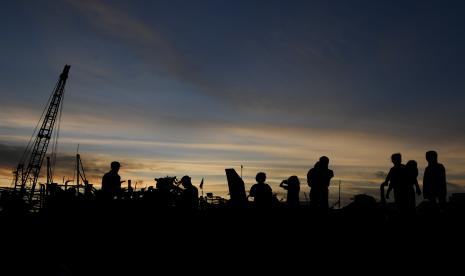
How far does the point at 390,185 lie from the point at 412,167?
85cm

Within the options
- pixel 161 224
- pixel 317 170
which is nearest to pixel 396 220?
pixel 317 170

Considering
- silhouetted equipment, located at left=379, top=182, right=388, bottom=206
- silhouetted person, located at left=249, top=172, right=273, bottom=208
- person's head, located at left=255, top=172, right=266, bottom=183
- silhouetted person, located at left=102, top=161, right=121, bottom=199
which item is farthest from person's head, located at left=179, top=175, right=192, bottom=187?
silhouetted equipment, located at left=379, top=182, right=388, bottom=206

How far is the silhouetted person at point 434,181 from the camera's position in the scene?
11047 millimetres

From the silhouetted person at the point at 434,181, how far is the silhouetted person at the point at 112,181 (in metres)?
9.59

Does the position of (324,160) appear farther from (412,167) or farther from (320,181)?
(412,167)

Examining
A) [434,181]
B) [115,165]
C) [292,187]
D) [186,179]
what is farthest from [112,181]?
[434,181]

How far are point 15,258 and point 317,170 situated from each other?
9519 mm

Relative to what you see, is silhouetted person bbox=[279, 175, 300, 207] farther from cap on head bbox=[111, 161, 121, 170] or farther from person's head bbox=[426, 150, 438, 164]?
cap on head bbox=[111, 161, 121, 170]

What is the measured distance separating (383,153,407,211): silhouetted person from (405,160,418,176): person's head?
0.15 metres

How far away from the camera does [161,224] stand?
42.6 feet

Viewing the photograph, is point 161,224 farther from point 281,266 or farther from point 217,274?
point 281,266

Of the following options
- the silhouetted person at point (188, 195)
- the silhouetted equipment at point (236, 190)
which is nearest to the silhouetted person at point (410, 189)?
the silhouetted equipment at point (236, 190)

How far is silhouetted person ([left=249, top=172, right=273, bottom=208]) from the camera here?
453 inches

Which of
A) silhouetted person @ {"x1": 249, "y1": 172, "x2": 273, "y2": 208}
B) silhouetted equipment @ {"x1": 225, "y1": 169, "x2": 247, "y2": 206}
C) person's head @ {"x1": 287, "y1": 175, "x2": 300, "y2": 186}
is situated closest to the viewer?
silhouetted person @ {"x1": 249, "y1": 172, "x2": 273, "y2": 208}
